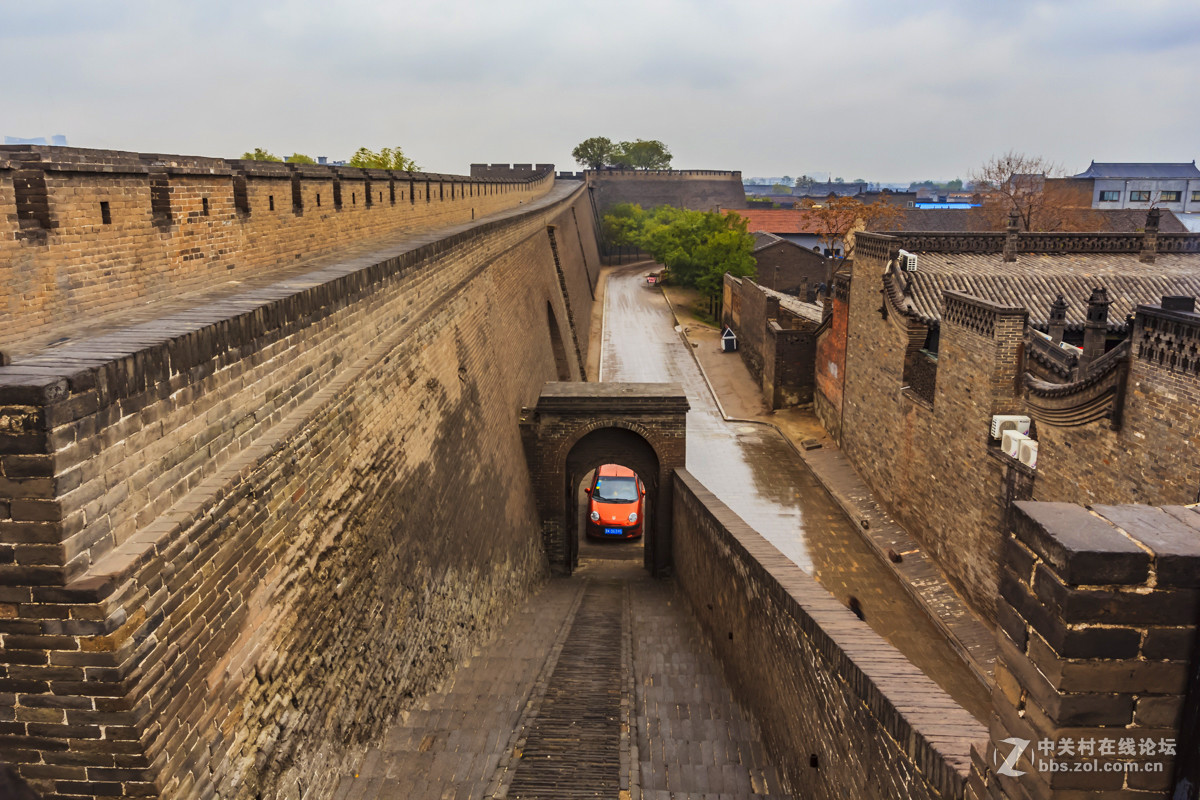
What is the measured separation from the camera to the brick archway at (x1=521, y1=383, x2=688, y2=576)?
42.4ft

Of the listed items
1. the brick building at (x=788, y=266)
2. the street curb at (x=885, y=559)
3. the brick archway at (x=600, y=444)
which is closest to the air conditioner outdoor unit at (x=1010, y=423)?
the street curb at (x=885, y=559)

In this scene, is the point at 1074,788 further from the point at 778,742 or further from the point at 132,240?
the point at 132,240

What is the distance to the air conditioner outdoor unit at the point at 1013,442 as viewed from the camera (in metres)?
9.96

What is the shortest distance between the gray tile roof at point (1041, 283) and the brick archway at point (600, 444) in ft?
15.2

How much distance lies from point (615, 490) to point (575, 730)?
881 centimetres

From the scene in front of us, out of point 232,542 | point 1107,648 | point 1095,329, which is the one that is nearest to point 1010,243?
point 1095,329

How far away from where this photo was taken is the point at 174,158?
19.4ft

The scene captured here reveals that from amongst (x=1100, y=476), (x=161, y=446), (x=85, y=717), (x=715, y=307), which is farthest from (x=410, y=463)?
(x=715, y=307)

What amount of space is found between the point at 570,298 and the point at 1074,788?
77.4 ft

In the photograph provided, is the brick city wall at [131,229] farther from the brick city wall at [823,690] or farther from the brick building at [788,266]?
the brick building at [788,266]

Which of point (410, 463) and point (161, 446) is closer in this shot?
point (161, 446)

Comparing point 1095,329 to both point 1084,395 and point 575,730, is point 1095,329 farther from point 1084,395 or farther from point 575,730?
point 575,730

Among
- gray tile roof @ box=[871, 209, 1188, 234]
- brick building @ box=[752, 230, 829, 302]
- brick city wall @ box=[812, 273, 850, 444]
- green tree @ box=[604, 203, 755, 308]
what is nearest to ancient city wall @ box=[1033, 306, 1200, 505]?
brick city wall @ box=[812, 273, 850, 444]

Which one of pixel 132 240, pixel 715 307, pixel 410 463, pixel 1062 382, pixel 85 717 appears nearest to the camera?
pixel 85 717
